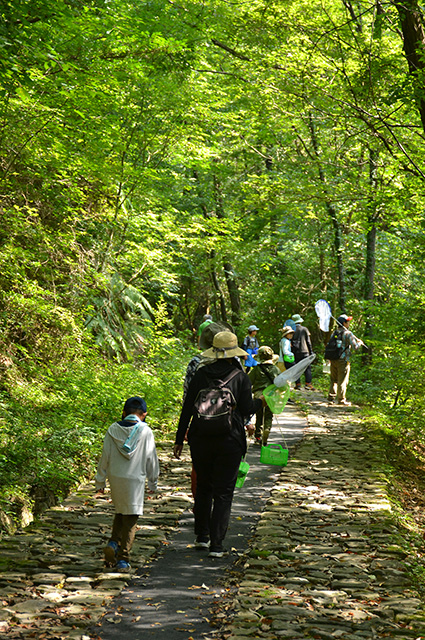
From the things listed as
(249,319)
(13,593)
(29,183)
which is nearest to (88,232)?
(29,183)

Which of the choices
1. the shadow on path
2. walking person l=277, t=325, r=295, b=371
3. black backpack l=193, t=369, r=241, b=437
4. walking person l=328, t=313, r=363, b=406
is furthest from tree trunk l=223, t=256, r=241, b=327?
black backpack l=193, t=369, r=241, b=437

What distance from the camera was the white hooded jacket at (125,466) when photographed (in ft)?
18.8

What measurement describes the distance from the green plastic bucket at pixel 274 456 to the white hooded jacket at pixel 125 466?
414 cm

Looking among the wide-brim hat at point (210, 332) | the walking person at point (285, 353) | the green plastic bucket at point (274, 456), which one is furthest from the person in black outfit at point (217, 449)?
the walking person at point (285, 353)

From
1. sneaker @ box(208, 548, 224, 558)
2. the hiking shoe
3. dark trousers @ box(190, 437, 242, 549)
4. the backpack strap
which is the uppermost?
the backpack strap

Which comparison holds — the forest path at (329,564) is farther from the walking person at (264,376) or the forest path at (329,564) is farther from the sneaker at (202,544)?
the walking person at (264,376)

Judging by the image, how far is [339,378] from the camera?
54.7 ft

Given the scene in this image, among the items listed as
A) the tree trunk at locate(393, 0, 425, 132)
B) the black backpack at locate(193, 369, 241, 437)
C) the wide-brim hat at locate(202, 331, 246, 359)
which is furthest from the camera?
the tree trunk at locate(393, 0, 425, 132)

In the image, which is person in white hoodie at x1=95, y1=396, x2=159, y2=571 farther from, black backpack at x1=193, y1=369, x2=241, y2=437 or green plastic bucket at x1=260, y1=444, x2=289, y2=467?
green plastic bucket at x1=260, y1=444, x2=289, y2=467

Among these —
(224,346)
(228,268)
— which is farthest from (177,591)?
(228,268)

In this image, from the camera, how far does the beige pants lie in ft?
52.7

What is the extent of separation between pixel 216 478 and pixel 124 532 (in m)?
1.01

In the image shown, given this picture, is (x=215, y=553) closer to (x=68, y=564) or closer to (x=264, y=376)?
(x=68, y=564)

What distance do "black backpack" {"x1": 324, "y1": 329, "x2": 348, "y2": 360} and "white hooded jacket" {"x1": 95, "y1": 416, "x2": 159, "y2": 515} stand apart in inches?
411
